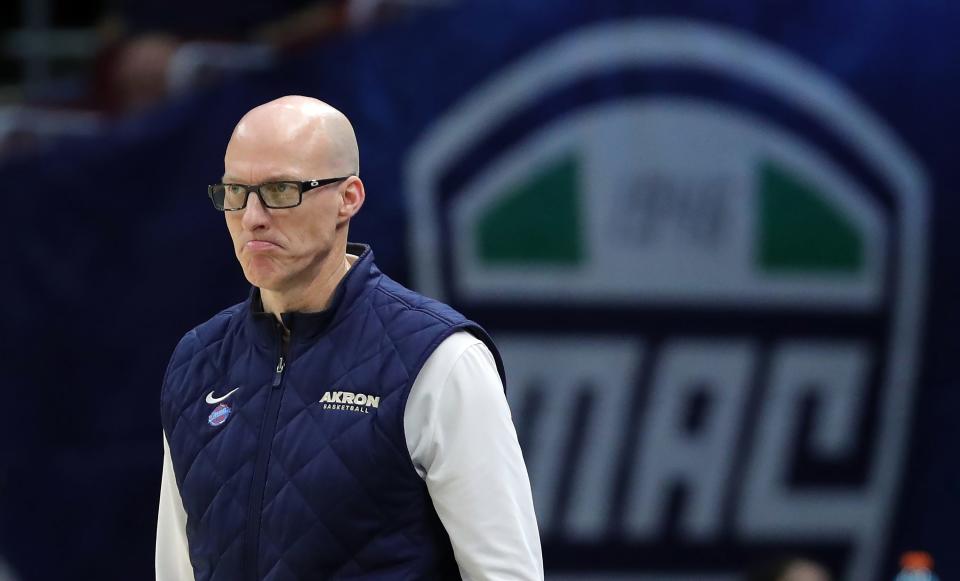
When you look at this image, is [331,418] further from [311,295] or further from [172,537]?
[172,537]

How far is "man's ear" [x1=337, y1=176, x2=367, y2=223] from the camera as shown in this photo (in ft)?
6.07

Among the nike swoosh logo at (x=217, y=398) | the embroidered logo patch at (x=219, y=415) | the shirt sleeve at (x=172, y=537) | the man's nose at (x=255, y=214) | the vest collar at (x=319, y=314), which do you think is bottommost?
the shirt sleeve at (x=172, y=537)

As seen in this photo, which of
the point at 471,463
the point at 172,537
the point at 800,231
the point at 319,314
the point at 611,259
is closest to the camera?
the point at 471,463

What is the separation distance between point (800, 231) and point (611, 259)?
589mm

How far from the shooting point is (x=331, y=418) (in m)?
1.80

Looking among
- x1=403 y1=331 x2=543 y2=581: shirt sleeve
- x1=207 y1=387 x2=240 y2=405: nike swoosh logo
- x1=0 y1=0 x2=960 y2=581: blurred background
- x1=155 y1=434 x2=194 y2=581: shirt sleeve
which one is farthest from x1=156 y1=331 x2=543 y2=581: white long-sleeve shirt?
x1=0 y1=0 x2=960 y2=581: blurred background

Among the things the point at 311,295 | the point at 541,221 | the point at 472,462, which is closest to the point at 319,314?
the point at 311,295

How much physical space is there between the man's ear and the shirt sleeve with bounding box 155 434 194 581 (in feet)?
1.29

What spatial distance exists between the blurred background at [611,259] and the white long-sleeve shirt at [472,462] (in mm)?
2632

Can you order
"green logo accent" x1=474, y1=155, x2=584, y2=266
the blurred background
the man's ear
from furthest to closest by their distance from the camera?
"green logo accent" x1=474, y1=155, x2=584, y2=266, the blurred background, the man's ear

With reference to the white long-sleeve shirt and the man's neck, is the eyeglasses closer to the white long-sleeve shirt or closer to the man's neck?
the man's neck

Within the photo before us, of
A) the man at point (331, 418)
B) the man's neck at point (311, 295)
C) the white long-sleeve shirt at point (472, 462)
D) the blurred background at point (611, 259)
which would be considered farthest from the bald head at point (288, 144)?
the blurred background at point (611, 259)

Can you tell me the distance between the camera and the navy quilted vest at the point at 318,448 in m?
1.77

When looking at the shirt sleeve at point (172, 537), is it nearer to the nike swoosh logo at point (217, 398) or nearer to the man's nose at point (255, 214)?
the nike swoosh logo at point (217, 398)
